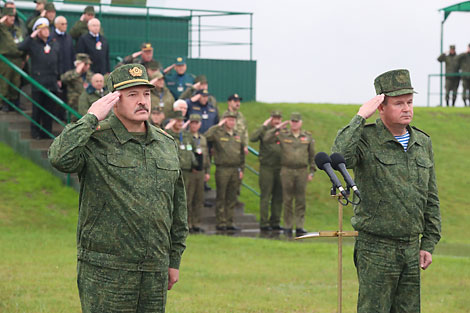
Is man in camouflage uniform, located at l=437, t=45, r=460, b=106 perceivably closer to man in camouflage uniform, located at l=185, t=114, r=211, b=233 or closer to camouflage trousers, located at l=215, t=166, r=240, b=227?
camouflage trousers, located at l=215, t=166, r=240, b=227

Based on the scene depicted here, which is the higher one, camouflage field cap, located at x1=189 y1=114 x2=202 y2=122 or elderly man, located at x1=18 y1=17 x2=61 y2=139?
elderly man, located at x1=18 y1=17 x2=61 y2=139

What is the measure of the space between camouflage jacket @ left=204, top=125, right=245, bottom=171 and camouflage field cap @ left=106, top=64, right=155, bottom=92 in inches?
521

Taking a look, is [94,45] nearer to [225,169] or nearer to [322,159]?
[225,169]

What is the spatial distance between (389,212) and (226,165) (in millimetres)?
12514

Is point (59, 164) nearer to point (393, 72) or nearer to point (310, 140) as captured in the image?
point (393, 72)

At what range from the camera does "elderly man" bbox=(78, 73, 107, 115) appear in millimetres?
17484

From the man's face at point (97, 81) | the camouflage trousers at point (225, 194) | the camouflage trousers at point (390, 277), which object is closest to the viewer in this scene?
the camouflage trousers at point (390, 277)

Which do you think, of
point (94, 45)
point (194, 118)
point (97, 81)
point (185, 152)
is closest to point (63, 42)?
point (94, 45)

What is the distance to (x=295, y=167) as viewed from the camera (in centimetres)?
1958

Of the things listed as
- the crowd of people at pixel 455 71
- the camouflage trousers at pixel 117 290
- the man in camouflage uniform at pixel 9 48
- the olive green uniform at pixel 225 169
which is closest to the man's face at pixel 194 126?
the olive green uniform at pixel 225 169

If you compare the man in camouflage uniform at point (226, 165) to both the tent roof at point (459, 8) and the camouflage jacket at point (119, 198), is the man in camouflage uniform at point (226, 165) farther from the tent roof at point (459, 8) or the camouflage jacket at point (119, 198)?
the tent roof at point (459, 8)

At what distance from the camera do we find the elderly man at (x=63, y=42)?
19691mm

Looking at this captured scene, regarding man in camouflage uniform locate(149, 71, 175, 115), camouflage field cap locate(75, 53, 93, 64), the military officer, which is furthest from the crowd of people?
camouflage field cap locate(75, 53, 93, 64)

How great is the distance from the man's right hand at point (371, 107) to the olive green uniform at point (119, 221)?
1801 mm
